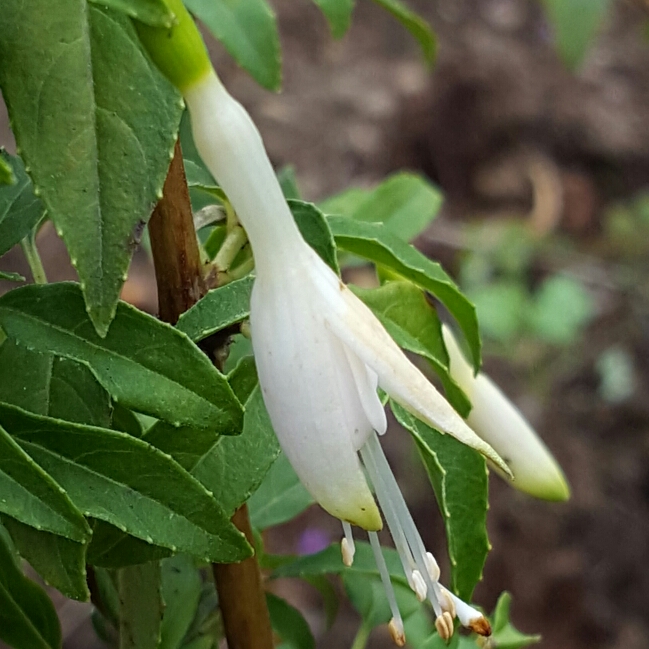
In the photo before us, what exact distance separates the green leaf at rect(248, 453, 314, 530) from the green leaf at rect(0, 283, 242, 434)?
0.28 m

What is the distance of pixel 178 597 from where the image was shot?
56cm

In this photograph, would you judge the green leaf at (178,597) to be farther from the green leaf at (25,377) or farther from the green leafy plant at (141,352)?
the green leaf at (25,377)

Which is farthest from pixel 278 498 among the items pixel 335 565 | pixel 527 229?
pixel 527 229

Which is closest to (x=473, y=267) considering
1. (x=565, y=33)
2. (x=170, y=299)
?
(x=565, y=33)

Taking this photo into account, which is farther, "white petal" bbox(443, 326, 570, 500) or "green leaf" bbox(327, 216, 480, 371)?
"white petal" bbox(443, 326, 570, 500)

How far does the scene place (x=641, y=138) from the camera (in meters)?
2.30

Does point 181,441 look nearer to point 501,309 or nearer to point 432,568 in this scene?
point 432,568

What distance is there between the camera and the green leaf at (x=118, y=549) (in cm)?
41

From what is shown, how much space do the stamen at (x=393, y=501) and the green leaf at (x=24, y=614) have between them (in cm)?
22

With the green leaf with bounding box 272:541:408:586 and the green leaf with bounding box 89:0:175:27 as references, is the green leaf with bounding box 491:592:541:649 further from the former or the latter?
the green leaf with bounding box 89:0:175:27

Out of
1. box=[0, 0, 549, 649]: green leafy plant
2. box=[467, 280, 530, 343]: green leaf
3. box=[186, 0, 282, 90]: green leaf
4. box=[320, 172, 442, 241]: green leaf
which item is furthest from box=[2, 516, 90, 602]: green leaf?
box=[467, 280, 530, 343]: green leaf

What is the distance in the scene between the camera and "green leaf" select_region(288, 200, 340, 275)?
422 millimetres

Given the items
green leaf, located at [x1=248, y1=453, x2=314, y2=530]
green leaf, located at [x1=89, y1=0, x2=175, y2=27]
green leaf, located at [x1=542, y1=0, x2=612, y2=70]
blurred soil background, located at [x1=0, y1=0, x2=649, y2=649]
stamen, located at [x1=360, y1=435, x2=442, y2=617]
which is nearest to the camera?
green leaf, located at [x1=89, y1=0, x2=175, y2=27]

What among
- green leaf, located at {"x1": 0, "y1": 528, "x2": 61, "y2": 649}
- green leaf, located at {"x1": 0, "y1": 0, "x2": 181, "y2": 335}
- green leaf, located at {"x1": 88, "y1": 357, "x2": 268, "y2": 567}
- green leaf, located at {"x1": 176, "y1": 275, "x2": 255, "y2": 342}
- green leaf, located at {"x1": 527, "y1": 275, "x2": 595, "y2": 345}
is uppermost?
green leaf, located at {"x1": 0, "y1": 0, "x2": 181, "y2": 335}
